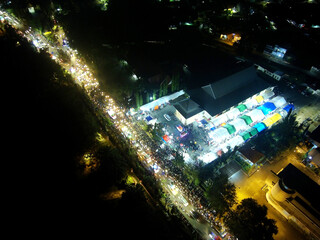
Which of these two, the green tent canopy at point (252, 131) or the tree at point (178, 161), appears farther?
the green tent canopy at point (252, 131)

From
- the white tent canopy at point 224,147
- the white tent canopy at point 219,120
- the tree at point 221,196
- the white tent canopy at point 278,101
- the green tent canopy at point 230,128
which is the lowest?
the tree at point 221,196

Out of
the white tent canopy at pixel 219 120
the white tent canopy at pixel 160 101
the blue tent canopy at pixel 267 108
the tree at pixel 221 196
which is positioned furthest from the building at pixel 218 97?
the tree at pixel 221 196

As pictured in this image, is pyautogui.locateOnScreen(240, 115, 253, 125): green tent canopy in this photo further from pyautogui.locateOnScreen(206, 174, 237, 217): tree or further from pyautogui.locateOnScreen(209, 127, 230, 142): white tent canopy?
pyautogui.locateOnScreen(206, 174, 237, 217): tree

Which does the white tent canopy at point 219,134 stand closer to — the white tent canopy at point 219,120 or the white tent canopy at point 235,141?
the white tent canopy at point 235,141

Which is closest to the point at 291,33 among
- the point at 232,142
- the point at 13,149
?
the point at 232,142

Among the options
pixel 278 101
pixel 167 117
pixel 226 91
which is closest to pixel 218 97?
pixel 226 91

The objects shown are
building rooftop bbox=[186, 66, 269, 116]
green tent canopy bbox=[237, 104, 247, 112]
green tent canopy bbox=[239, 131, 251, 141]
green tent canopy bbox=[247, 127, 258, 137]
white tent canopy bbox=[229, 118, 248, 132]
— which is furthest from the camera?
green tent canopy bbox=[237, 104, 247, 112]

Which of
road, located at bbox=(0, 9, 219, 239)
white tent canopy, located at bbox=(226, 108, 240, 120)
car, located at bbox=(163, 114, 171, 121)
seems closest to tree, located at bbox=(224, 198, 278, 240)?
road, located at bbox=(0, 9, 219, 239)
